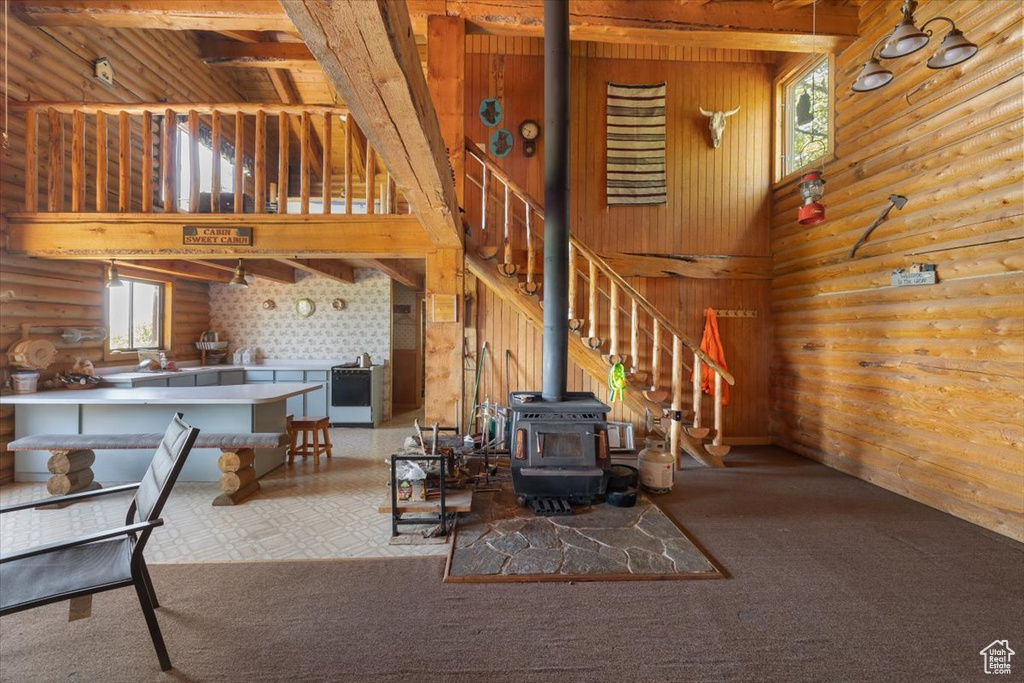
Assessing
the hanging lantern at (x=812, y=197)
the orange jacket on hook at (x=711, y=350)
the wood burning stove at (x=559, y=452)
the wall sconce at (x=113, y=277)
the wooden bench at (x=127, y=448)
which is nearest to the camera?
the wood burning stove at (x=559, y=452)

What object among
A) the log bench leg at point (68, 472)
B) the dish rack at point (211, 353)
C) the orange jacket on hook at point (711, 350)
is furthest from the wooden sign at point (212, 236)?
the orange jacket on hook at point (711, 350)

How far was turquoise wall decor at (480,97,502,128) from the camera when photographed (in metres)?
5.47

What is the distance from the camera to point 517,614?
217cm

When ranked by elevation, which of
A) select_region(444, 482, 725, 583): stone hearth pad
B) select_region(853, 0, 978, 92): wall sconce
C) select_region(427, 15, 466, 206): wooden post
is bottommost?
select_region(444, 482, 725, 583): stone hearth pad

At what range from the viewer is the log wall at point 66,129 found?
399cm

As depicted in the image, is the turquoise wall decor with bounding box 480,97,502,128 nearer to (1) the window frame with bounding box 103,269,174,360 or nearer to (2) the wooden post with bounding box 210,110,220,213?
(2) the wooden post with bounding box 210,110,220,213

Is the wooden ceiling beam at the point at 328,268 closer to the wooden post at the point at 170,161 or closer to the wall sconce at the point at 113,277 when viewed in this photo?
the wooden post at the point at 170,161

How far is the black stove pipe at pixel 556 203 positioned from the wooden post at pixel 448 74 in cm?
89

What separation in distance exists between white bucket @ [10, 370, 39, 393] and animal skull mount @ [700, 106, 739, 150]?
814 centimetres

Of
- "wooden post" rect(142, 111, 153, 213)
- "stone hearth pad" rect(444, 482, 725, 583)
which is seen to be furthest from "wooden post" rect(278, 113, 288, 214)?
"stone hearth pad" rect(444, 482, 725, 583)

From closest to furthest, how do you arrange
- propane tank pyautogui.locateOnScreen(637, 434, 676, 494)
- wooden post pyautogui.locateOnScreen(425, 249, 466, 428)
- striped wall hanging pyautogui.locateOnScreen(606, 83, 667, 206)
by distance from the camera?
propane tank pyautogui.locateOnScreen(637, 434, 676, 494), wooden post pyautogui.locateOnScreen(425, 249, 466, 428), striped wall hanging pyautogui.locateOnScreen(606, 83, 667, 206)

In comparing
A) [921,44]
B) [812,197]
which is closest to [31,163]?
[921,44]

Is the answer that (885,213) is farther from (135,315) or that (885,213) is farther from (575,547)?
(135,315)

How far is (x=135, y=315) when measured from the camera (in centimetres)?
584
